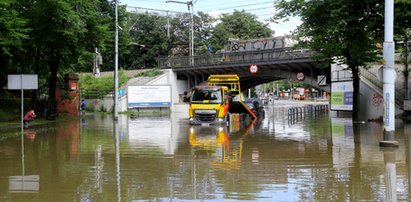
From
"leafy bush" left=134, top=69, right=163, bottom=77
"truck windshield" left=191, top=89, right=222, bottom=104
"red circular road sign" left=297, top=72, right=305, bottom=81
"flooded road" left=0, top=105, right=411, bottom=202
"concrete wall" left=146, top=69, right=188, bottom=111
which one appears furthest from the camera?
"leafy bush" left=134, top=69, right=163, bottom=77

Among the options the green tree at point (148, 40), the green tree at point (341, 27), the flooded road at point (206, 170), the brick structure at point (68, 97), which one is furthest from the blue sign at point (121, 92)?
the flooded road at point (206, 170)

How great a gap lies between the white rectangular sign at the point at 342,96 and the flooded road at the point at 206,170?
16.9 meters

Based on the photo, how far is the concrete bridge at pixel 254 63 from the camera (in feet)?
155

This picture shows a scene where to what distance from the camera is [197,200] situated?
808 cm

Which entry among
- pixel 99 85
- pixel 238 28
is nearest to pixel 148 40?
pixel 238 28

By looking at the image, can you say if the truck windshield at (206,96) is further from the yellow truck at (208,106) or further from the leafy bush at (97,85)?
the leafy bush at (97,85)

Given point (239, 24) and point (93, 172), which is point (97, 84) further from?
point (93, 172)

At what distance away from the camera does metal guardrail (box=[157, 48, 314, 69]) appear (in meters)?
47.1

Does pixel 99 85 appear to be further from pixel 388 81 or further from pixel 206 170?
pixel 206 170

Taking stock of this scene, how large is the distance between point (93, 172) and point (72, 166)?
1.26m

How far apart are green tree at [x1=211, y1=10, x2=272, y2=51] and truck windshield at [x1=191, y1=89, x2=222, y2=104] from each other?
188 ft

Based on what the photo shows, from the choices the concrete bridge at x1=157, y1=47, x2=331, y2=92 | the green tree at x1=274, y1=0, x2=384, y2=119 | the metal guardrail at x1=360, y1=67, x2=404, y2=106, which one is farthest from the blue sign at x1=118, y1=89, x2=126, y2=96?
the green tree at x1=274, y1=0, x2=384, y2=119

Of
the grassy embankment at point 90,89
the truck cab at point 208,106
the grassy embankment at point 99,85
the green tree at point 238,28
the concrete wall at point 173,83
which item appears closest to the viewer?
the truck cab at point 208,106

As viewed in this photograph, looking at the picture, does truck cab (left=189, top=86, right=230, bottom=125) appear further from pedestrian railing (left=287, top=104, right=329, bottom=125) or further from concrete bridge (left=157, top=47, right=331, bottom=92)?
concrete bridge (left=157, top=47, right=331, bottom=92)
